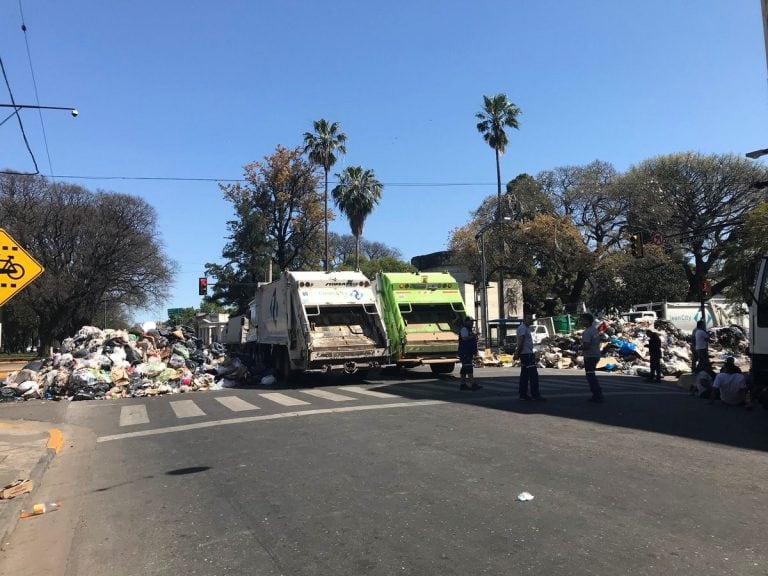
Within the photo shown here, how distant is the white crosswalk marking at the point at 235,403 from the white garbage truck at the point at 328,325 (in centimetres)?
233

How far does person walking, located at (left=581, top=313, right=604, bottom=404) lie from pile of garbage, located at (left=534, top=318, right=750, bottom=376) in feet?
23.0

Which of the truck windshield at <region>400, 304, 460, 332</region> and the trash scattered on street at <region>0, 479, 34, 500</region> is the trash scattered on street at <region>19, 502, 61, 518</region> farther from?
the truck windshield at <region>400, 304, 460, 332</region>

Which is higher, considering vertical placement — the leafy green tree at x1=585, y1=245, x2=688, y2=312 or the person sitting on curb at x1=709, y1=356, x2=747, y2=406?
the leafy green tree at x1=585, y1=245, x2=688, y2=312

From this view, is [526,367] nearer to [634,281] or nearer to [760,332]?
[760,332]

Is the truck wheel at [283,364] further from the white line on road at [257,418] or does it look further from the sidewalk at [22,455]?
the sidewalk at [22,455]

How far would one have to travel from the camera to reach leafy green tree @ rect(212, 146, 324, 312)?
44.2 meters

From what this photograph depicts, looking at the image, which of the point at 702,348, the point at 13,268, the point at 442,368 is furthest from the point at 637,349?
the point at 13,268

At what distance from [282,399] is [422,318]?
18.5 ft

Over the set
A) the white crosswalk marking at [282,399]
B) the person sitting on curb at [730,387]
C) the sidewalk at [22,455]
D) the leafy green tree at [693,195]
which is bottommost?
the sidewalk at [22,455]

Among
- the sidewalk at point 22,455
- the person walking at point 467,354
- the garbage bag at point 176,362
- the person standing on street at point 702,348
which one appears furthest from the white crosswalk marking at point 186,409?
the person standing on street at point 702,348

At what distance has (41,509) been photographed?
19.7 feet

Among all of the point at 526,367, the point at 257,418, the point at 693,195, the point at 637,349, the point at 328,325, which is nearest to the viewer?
the point at 257,418

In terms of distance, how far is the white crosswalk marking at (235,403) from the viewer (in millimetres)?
12106

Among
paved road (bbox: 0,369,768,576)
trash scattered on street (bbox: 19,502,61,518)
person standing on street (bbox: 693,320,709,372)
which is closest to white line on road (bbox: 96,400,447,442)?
paved road (bbox: 0,369,768,576)
